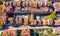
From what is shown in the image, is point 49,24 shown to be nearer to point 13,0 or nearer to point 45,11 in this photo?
point 45,11

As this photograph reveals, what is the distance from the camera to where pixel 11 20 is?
10.7 ft

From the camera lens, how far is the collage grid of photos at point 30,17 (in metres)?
3.25

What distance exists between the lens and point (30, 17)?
3.29 meters

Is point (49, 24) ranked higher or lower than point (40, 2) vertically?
lower

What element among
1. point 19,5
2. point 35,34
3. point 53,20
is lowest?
point 35,34

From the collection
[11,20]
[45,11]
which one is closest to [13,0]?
[11,20]

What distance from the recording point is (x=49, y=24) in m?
3.26

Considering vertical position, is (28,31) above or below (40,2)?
below

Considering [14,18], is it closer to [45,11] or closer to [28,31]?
[28,31]

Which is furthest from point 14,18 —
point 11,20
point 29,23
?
point 29,23

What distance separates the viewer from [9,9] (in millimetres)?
3258

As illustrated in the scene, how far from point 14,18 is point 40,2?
51 cm

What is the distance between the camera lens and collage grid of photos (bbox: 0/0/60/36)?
325 cm

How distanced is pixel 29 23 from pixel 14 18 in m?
0.27
